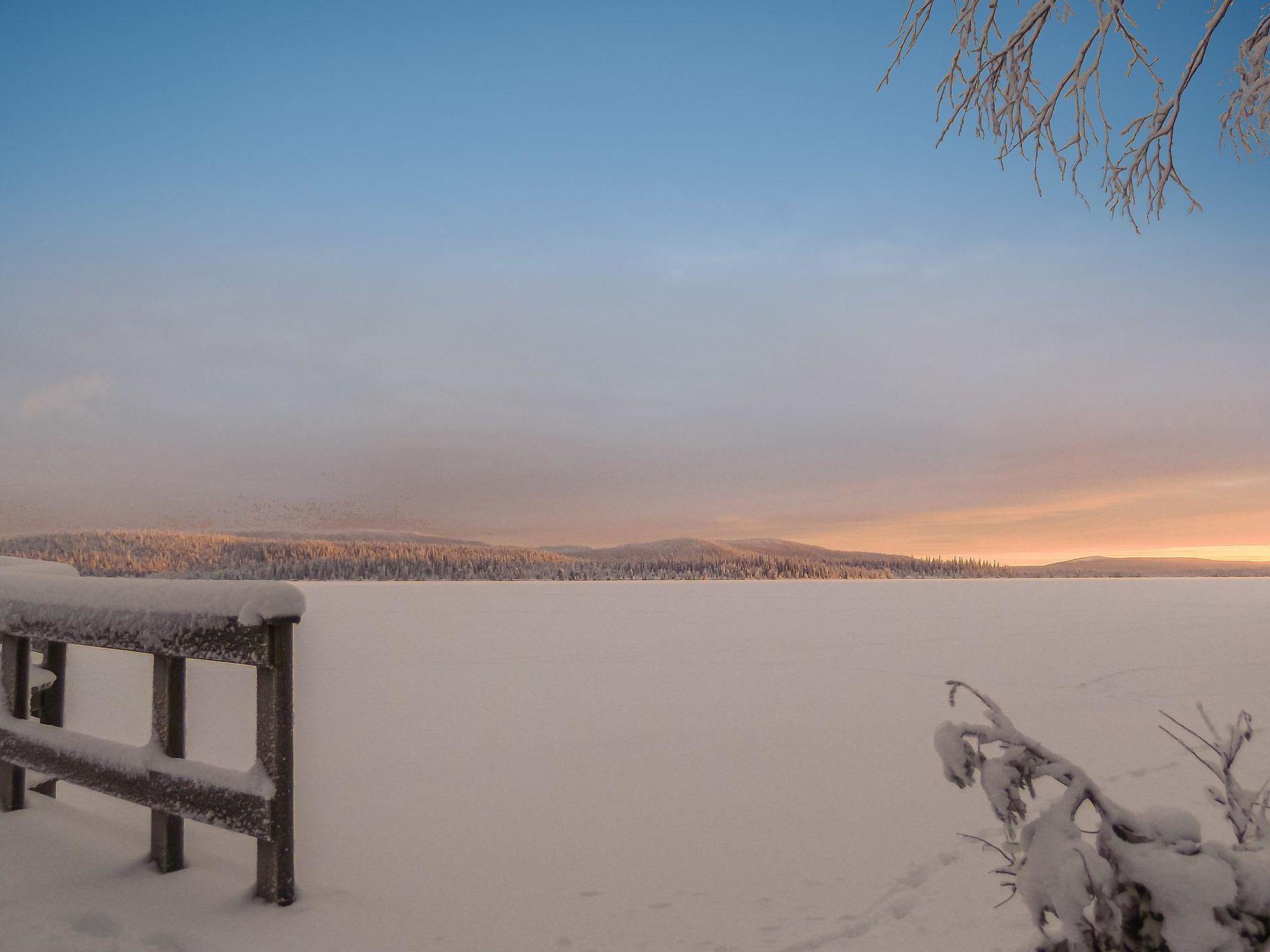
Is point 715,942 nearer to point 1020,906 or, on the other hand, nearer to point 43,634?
point 1020,906

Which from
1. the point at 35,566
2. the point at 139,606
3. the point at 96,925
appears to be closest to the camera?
the point at 96,925

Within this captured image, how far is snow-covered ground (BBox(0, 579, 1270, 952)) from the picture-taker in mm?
2725

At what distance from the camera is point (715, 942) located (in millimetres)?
2604

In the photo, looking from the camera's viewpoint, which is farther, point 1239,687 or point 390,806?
point 1239,687

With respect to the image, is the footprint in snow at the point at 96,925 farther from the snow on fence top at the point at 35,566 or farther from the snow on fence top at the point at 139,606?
the snow on fence top at the point at 35,566

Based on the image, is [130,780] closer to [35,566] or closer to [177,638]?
[177,638]

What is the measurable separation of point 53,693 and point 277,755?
2052mm

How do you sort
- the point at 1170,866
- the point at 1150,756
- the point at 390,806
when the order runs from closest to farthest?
1. the point at 1170,866
2. the point at 390,806
3. the point at 1150,756

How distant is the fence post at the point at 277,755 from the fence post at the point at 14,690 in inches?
69.0

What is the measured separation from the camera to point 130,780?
3.03 m

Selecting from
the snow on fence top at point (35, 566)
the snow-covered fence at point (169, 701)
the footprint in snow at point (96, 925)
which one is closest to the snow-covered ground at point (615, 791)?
the footprint in snow at point (96, 925)

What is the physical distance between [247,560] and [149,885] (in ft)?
73.9

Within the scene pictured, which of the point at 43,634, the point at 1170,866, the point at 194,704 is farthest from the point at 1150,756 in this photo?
the point at 194,704

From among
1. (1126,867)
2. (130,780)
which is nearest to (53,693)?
(130,780)
